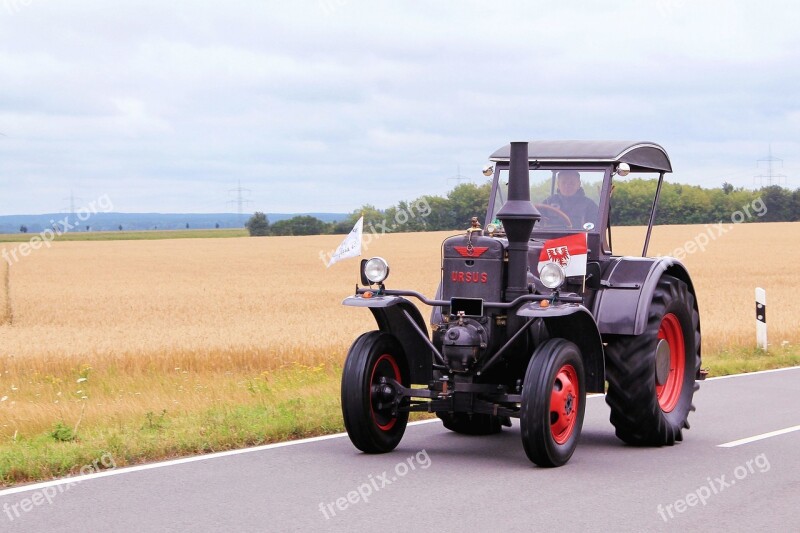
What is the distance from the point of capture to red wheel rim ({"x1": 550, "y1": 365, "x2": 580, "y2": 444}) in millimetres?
8664

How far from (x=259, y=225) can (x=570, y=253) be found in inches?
3494

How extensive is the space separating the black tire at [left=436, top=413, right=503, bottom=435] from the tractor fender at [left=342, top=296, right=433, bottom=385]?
0.70 metres

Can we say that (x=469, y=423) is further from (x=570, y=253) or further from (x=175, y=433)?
(x=175, y=433)

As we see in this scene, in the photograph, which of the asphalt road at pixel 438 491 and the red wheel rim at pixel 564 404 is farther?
the red wheel rim at pixel 564 404

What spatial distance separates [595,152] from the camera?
1028 cm

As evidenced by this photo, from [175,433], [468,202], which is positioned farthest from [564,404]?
[468,202]

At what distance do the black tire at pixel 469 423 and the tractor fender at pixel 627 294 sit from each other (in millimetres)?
1428

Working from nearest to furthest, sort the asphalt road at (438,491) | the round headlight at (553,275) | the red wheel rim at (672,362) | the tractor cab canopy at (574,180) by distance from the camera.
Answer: the asphalt road at (438,491) < the round headlight at (553,275) < the tractor cab canopy at (574,180) < the red wheel rim at (672,362)

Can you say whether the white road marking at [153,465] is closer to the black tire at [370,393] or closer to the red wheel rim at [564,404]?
the black tire at [370,393]

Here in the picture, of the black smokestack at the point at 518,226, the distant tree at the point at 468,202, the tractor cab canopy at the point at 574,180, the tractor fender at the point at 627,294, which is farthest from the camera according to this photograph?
the distant tree at the point at 468,202

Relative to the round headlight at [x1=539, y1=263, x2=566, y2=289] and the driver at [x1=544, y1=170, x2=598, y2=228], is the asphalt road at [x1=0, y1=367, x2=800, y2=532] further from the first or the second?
the driver at [x1=544, y1=170, x2=598, y2=228]

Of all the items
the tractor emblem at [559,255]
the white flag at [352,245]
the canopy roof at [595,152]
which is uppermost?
the canopy roof at [595,152]

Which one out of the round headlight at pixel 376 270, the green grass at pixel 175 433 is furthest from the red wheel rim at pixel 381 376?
the green grass at pixel 175 433

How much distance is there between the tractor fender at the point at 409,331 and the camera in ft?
30.7
